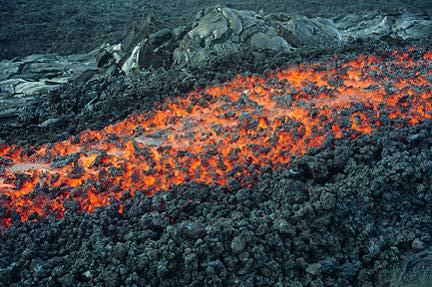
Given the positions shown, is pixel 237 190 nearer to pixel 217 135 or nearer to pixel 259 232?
pixel 259 232

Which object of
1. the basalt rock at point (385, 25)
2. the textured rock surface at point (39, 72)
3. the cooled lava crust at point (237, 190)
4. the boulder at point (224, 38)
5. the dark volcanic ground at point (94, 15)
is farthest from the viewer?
the dark volcanic ground at point (94, 15)

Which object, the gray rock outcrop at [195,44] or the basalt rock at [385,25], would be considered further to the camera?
the basalt rock at [385,25]

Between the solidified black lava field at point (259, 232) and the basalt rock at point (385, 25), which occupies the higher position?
the solidified black lava field at point (259, 232)

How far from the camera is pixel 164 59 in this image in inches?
583

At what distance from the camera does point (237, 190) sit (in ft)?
23.4

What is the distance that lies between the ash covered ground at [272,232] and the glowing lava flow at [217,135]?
421mm

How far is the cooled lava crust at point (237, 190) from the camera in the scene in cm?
557

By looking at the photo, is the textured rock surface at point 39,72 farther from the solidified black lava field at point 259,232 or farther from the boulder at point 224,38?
the solidified black lava field at point 259,232

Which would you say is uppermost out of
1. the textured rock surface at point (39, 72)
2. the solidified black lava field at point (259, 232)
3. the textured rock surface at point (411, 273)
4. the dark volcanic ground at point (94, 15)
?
the solidified black lava field at point (259, 232)

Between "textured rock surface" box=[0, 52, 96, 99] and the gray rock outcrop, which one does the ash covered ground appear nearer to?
the gray rock outcrop

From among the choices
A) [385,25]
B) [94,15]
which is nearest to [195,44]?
[385,25]

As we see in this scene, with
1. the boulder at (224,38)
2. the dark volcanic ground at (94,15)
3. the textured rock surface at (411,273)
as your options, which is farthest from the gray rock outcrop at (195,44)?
the textured rock surface at (411,273)

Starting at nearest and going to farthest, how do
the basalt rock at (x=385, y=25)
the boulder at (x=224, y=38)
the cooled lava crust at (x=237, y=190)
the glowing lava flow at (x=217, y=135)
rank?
the cooled lava crust at (x=237, y=190)
the glowing lava flow at (x=217, y=135)
the boulder at (x=224, y=38)
the basalt rock at (x=385, y=25)

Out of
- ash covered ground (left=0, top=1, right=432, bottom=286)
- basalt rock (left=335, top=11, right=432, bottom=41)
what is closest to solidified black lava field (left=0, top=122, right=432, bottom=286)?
ash covered ground (left=0, top=1, right=432, bottom=286)
